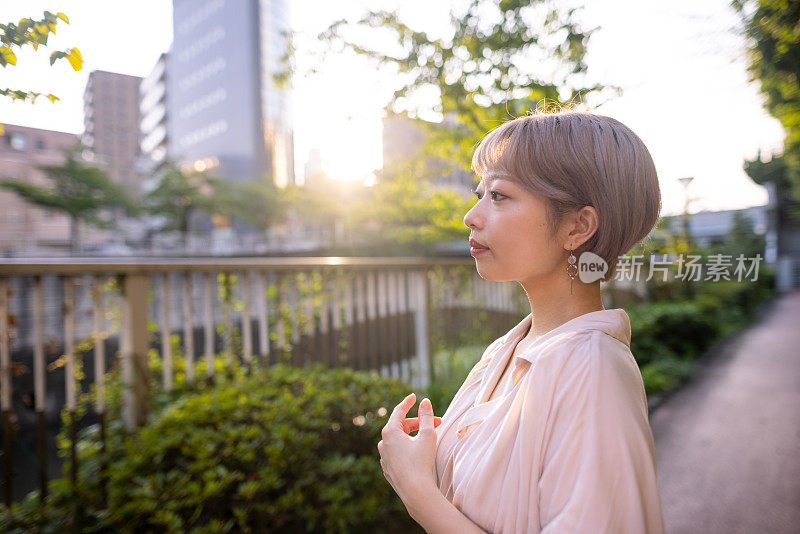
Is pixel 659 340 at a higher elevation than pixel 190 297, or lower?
Result: lower

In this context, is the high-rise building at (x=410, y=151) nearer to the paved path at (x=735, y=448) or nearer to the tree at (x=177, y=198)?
the paved path at (x=735, y=448)

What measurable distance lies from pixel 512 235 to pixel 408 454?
1.49 ft

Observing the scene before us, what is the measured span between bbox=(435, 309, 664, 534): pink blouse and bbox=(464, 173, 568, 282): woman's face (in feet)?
0.42

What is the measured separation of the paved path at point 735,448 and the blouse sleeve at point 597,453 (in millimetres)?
2289

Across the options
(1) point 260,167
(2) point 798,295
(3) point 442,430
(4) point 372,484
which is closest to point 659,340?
(2) point 798,295

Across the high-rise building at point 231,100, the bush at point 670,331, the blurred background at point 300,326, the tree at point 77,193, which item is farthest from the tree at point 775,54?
the high-rise building at point 231,100

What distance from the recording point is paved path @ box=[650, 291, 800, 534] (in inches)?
100

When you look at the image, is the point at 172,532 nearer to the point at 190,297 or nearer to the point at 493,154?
the point at 190,297

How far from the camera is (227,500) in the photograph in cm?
202

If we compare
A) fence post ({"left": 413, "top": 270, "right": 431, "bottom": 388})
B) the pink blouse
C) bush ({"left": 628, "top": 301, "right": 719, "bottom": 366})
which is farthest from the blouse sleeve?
bush ({"left": 628, "top": 301, "right": 719, "bottom": 366})

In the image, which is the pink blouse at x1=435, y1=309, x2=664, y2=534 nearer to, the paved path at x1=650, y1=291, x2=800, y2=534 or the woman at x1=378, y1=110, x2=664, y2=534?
the woman at x1=378, y1=110, x2=664, y2=534

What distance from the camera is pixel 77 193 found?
23406 millimetres

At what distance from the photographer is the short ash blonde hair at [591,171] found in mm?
857

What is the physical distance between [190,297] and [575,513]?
2630 millimetres
